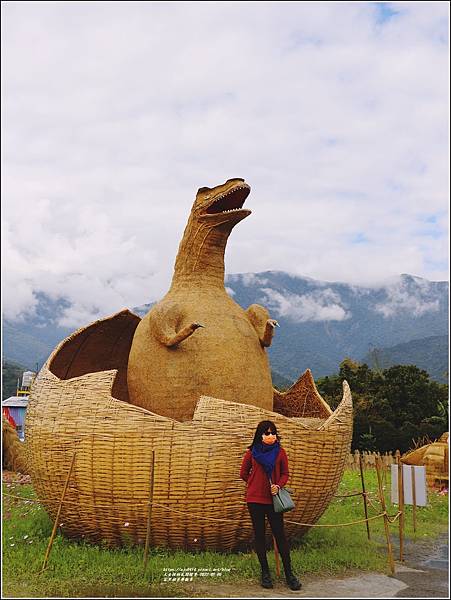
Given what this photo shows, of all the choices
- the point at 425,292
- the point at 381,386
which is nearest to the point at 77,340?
the point at 381,386

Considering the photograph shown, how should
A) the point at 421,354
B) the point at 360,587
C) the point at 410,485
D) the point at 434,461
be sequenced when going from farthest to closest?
the point at 421,354, the point at 434,461, the point at 410,485, the point at 360,587

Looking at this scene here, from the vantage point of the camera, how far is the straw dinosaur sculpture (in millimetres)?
6785

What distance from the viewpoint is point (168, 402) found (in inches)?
267

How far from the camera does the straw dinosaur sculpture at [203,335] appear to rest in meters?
6.79

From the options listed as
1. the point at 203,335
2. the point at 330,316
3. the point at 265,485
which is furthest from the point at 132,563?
the point at 330,316

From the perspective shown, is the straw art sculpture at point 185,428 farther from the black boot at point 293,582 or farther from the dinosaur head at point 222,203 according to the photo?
the black boot at point 293,582

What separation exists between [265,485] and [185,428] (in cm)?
107

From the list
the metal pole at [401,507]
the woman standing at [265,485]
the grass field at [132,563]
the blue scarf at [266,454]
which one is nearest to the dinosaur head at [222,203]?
the woman standing at [265,485]

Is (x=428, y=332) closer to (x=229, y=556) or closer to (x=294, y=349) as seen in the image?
(x=294, y=349)

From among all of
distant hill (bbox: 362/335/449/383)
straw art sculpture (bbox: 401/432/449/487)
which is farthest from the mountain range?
straw art sculpture (bbox: 401/432/449/487)

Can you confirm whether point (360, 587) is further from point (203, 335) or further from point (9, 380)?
point (9, 380)

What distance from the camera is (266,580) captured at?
5.20 m

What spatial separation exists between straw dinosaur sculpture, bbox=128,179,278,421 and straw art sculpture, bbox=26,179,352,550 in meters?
0.01

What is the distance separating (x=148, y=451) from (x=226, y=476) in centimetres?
74
